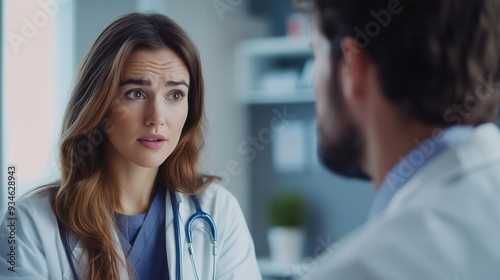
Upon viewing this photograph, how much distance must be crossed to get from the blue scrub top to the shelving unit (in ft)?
4.29

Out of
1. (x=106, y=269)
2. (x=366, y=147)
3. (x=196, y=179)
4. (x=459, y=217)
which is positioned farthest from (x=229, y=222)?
(x=459, y=217)

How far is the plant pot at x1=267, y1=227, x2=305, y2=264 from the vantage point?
228cm

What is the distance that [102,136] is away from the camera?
3.34ft

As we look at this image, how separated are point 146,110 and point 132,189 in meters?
0.15

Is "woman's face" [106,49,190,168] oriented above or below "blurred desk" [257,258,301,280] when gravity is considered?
above

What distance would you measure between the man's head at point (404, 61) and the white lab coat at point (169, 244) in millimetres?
521

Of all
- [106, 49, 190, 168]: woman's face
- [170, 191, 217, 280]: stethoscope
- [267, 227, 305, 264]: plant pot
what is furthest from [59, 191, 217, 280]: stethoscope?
[267, 227, 305, 264]: plant pot

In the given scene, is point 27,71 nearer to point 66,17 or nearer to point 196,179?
point 66,17

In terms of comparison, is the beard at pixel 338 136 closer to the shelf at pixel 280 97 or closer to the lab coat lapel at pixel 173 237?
the lab coat lapel at pixel 173 237

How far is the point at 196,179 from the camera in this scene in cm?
110

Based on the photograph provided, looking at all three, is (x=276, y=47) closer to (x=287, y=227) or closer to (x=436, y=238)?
(x=287, y=227)

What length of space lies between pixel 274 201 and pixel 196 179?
1.28m

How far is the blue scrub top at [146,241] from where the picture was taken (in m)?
1.01

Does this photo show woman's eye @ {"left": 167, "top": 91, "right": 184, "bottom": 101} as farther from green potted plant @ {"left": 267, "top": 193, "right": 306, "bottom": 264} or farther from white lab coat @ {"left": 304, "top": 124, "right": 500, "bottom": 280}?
green potted plant @ {"left": 267, "top": 193, "right": 306, "bottom": 264}
